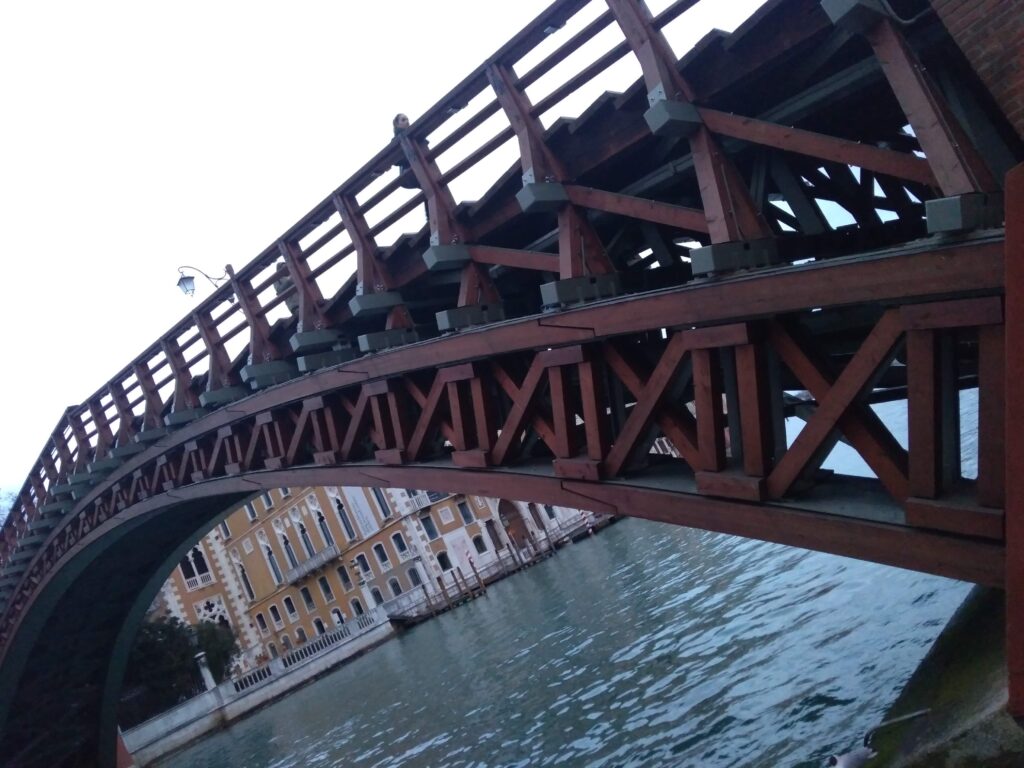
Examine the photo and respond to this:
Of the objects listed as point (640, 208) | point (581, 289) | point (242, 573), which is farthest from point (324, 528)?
point (640, 208)

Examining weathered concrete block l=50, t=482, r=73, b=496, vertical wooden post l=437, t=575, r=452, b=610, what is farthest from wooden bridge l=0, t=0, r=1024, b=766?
vertical wooden post l=437, t=575, r=452, b=610

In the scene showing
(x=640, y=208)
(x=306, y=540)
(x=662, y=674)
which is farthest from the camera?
(x=306, y=540)

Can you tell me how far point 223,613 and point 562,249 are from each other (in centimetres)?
5121

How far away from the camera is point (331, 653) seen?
131 ft

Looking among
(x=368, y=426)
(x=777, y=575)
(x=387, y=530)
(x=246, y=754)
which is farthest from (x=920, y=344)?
(x=387, y=530)

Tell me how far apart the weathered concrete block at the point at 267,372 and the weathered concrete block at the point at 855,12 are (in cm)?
733

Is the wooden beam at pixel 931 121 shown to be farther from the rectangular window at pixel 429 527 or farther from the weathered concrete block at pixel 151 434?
the rectangular window at pixel 429 527

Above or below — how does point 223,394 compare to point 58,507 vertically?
below

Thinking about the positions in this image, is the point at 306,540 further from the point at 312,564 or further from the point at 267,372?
the point at 267,372

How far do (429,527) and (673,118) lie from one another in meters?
44.9

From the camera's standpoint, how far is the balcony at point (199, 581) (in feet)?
168

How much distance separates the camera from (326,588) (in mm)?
49781

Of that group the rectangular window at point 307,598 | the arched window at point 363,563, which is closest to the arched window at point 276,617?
the rectangular window at point 307,598

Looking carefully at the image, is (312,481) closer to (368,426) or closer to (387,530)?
(368,426)
